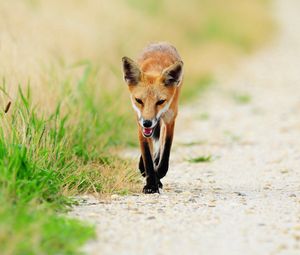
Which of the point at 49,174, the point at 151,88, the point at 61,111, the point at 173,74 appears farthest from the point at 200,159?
the point at 49,174

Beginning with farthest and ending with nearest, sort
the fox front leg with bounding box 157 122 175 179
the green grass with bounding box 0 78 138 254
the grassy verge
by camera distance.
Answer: the fox front leg with bounding box 157 122 175 179 → the grassy verge → the green grass with bounding box 0 78 138 254

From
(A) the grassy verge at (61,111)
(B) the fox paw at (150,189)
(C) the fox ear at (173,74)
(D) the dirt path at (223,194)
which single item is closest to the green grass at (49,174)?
(A) the grassy verge at (61,111)

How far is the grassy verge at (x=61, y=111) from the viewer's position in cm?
519

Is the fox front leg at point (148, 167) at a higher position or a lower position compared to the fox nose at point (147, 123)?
lower

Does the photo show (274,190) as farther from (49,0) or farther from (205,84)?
(205,84)

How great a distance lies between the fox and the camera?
7184 mm

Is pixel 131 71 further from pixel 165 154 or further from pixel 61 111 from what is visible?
pixel 61 111

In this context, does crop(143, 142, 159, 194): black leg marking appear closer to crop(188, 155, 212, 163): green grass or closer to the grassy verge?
the grassy verge

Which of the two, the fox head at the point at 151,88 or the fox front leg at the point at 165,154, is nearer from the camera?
the fox head at the point at 151,88

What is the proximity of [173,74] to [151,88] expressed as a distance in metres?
0.30

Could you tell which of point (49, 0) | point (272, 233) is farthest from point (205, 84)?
point (272, 233)

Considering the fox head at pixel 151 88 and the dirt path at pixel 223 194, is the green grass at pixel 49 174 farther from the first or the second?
the fox head at pixel 151 88

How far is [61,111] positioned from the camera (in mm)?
8961

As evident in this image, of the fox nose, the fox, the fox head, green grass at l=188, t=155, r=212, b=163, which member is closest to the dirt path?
green grass at l=188, t=155, r=212, b=163
